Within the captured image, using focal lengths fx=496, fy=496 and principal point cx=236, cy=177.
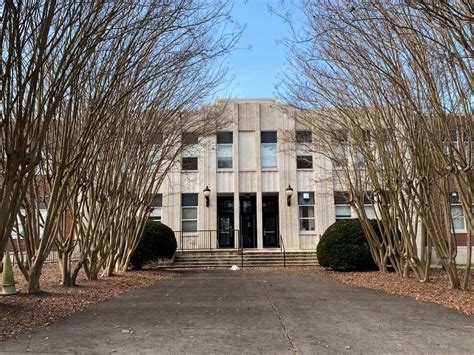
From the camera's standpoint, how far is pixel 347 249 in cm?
1756

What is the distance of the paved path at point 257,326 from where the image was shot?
5941 millimetres

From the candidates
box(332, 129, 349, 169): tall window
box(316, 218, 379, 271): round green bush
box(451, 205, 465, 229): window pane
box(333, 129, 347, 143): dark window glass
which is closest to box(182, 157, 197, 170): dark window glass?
box(316, 218, 379, 271): round green bush

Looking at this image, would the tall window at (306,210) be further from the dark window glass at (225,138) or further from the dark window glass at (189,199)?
the dark window glass at (189,199)

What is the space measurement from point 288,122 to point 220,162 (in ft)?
13.9

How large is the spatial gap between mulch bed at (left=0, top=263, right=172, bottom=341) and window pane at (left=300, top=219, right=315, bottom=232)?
12.4 metres

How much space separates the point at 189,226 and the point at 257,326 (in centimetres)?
1911

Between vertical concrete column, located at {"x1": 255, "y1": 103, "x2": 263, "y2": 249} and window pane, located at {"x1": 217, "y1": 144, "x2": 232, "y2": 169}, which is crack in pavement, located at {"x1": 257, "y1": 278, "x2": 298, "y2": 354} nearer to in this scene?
vertical concrete column, located at {"x1": 255, "y1": 103, "x2": 263, "y2": 249}

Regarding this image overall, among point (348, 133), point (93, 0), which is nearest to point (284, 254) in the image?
point (348, 133)

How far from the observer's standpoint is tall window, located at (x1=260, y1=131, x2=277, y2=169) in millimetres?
26688

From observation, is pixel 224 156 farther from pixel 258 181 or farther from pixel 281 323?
pixel 281 323

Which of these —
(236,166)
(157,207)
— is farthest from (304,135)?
(157,207)

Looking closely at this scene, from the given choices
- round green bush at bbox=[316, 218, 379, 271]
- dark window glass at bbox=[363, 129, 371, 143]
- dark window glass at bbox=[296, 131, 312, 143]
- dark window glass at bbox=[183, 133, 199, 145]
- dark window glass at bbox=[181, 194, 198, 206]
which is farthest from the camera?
dark window glass at bbox=[181, 194, 198, 206]

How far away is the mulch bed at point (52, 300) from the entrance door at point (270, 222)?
1201 centimetres

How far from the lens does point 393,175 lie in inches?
570
